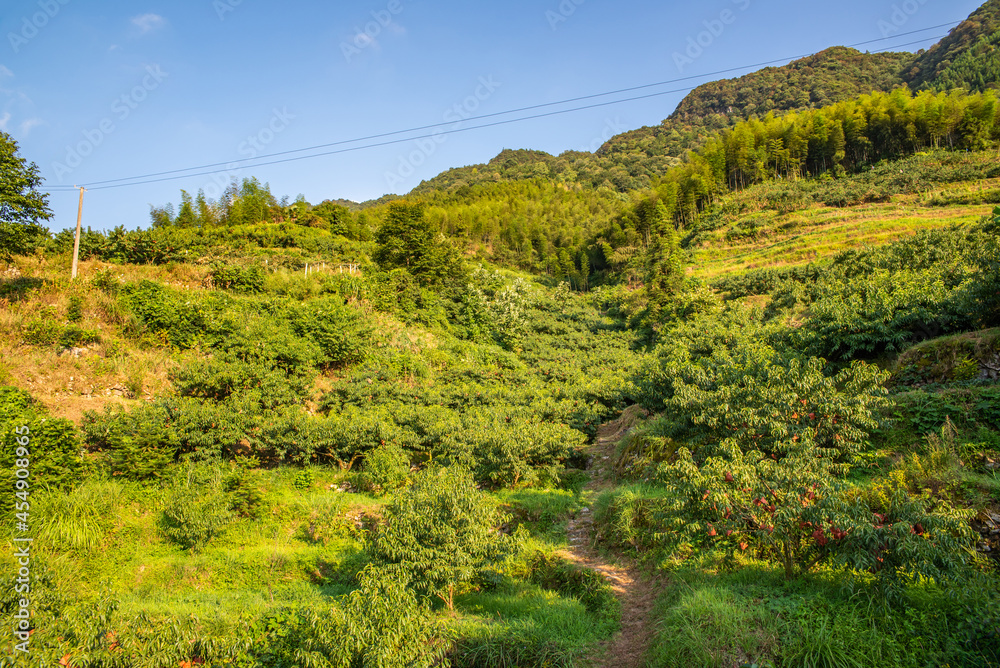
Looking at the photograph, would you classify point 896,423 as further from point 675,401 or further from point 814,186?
point 814,186

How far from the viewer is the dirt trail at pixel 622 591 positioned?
582 centimetres

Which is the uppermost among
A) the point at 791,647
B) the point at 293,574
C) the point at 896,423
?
the point at 896,423

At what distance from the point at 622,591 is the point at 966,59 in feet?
471

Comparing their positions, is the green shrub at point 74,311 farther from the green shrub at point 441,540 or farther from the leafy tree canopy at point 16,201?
the green shrub at point 441,540

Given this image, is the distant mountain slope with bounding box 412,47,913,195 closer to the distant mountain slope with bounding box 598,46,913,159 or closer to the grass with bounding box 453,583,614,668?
the distant mountain slope with bounding box 598,46,913,159

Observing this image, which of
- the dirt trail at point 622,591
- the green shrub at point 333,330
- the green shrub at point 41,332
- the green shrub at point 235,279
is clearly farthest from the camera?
the green shrub at point 235,279

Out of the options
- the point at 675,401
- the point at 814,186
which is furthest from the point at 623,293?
the point at 675,401

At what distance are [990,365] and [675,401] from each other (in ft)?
18.5

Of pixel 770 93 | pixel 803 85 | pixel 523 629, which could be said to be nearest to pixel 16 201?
pixel 523 629

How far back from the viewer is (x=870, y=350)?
10609 millimetres

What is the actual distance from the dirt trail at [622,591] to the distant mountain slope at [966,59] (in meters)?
116

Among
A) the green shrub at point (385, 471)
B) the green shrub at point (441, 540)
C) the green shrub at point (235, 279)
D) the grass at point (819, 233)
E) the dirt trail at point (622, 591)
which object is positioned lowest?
the dirt trail at point (622, 591)

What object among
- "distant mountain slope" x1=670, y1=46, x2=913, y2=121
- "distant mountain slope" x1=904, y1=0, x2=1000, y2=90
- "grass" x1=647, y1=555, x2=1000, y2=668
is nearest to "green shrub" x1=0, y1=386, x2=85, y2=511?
"grass" x1=647, y1=555, x2=1000, y2=668

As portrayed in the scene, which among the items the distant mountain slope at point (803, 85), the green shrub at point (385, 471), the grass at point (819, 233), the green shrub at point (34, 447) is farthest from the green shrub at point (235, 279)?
the distant mountain slope at point (803, 85)
